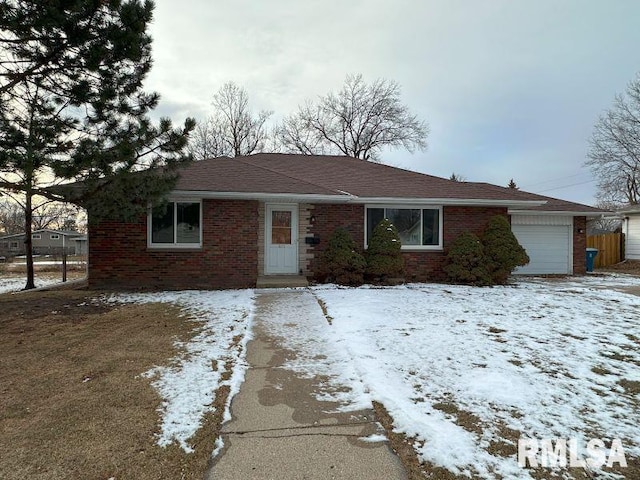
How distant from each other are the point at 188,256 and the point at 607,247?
66.3 feet

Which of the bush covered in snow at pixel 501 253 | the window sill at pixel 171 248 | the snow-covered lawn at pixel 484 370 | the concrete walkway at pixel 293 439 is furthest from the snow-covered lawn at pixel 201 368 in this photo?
the bush covered in snow at pixel 501 253

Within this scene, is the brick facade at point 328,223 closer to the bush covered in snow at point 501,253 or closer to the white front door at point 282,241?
the white front door at point 282,241

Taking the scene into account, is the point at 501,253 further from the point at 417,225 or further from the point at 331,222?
the point at 331,222

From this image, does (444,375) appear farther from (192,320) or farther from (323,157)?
(323,157)

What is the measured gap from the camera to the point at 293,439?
9.19 ft

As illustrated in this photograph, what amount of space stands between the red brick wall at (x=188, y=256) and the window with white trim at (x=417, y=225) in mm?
4358

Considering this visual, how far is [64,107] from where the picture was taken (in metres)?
7.14

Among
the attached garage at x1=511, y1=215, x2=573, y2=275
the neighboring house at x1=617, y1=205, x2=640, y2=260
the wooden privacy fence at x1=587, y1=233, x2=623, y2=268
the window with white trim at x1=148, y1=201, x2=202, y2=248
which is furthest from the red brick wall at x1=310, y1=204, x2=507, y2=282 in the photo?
the neighboring house at x1=617, y1=205, x2=640, y2=260

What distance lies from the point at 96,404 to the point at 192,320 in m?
3.14

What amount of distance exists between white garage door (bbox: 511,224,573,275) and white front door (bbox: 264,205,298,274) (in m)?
8.53

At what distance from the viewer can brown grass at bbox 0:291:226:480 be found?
247 centimetres

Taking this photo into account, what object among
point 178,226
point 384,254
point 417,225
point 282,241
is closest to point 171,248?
point 178,226

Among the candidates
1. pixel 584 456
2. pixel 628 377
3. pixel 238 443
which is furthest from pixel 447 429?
pixel 628 377

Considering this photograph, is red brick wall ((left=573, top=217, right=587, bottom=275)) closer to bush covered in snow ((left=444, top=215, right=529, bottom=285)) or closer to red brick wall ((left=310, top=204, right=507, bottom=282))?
red brick wall ((left=310, top=204, right=507, bottom=282))
